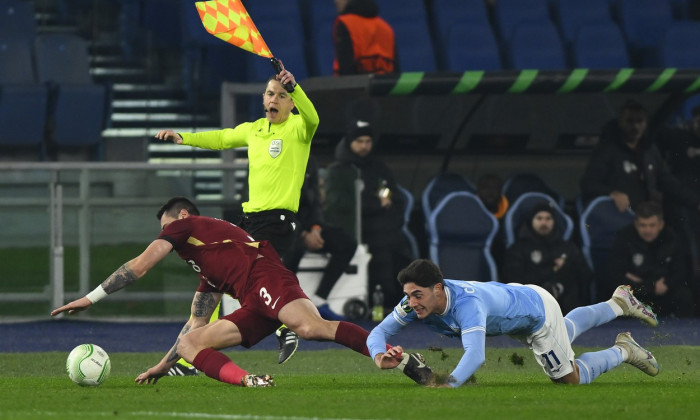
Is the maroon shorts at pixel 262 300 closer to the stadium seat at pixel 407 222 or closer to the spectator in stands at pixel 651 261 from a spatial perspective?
the stadium seat at pixel 407 222

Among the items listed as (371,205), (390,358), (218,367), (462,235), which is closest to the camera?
(390,358)

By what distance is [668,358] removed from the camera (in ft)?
37.0

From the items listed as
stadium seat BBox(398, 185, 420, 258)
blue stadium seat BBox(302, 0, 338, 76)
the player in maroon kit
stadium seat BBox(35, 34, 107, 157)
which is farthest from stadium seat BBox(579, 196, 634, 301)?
the player in maroon kit

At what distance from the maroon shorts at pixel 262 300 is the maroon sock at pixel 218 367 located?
0.27 metres

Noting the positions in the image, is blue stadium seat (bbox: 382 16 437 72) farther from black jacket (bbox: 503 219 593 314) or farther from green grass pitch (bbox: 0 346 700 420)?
green grass pitch (bbox: 0 346 700 420)

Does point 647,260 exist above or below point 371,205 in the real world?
below

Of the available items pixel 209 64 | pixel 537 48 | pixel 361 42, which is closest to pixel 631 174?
pixel 361 42

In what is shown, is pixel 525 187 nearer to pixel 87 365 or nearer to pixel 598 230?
pixel 598 230

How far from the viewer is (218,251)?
336 inches

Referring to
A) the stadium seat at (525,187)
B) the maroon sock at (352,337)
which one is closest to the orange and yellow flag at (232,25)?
the maroon sock at (352,337)

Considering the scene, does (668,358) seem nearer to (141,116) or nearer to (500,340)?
(500,340)

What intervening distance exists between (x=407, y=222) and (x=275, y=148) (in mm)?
5788

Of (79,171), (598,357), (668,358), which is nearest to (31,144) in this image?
(79,171)

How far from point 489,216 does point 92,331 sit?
174 inches
